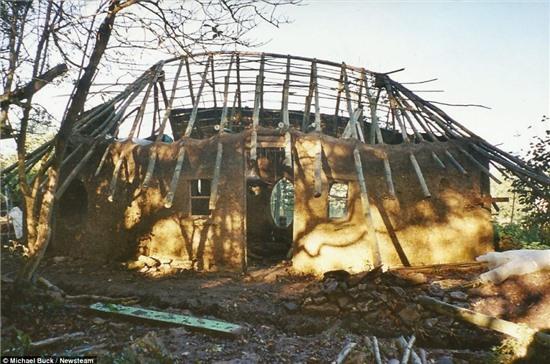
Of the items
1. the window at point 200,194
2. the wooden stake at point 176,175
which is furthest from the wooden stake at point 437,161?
the window at point 200,194

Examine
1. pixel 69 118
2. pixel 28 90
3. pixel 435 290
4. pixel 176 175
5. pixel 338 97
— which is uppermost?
pixel 338 97

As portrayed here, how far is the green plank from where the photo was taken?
551cm

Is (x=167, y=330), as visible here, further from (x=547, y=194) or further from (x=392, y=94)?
(x=547, y=194)

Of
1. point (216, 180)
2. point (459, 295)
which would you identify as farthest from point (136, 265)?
point (459, 295)

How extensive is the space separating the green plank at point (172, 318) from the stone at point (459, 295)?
377cm

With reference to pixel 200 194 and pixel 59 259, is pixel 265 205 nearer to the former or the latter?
pixel 200 194

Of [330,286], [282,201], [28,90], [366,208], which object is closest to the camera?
[28,90]

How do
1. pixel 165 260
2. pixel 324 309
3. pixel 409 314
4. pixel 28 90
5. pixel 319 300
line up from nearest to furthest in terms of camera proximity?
pixel 28 90 → pixel 409 314 → pixel 324 309 → pixel 319 300 → pixel 165 260

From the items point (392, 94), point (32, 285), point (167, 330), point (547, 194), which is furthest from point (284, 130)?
point (547, 194)

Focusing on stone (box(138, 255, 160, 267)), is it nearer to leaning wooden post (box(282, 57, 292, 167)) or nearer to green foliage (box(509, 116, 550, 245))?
leaning wooden post (box(282, 57, 292, 167))

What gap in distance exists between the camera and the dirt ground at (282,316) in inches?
189

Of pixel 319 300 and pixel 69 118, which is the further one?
pixel 319 300

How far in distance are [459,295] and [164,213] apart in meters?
6.71

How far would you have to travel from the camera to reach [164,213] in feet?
29.6
